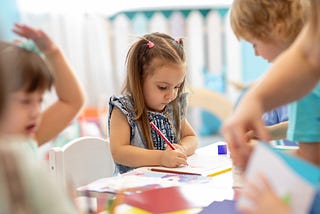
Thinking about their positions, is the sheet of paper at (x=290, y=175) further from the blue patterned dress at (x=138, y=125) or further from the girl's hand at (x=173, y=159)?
the blue patterned dress at (x=138, y=125)

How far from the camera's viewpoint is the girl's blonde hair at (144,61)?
1.27 m

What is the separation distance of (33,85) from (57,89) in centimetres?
20

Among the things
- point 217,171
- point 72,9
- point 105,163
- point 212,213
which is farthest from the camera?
point 72,9

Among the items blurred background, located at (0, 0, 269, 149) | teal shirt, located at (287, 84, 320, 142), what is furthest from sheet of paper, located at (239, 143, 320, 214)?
blurred background, located at (0, 0, 269, 149)

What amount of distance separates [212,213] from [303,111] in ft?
0.74

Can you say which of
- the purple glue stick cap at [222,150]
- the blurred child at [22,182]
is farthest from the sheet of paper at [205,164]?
the blurred child at [22,182]

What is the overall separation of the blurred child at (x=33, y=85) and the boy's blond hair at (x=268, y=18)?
306 millimetres

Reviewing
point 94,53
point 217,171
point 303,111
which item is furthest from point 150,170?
point 94,53

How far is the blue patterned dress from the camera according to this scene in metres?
→ 1.26

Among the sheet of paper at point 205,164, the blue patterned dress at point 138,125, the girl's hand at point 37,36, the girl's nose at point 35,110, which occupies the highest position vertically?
the girl's hand at point 37,36

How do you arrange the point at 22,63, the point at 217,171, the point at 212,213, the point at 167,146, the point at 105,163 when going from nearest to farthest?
the point at 22,63
the point at 212,213
the point at 217,171
the point at 167,146
the point at 105,163

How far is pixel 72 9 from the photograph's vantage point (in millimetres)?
2773

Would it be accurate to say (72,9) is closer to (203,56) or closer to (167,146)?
(203,56)

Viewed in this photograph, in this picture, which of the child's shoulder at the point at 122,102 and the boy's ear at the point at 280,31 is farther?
the child's shoulder at the point at 122,102
